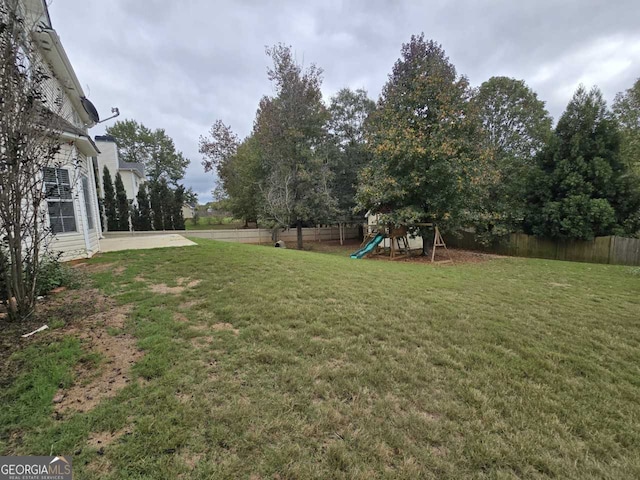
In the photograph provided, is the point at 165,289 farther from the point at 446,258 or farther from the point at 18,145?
the point at 446,258

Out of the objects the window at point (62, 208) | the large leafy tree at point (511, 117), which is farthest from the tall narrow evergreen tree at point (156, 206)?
the large leafy tree at point (511, 117)

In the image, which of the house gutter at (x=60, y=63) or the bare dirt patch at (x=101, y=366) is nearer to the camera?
the bare dirt patch at (x=101, y=366)

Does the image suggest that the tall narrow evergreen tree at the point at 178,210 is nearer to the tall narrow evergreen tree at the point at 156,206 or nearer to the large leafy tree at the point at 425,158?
the tall narrow evergreen tree at the point at 156,206

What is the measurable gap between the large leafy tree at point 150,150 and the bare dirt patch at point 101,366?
30.8m

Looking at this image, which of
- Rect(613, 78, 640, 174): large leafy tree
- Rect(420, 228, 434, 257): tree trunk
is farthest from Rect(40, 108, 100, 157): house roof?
Rect(613, 78, 640, 174): large leafy tree

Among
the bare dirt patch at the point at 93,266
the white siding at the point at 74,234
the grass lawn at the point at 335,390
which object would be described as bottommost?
the grass lawn at the point at 335,390

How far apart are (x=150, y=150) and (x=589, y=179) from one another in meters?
38.1

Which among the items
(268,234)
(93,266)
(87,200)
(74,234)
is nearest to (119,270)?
(93,266)

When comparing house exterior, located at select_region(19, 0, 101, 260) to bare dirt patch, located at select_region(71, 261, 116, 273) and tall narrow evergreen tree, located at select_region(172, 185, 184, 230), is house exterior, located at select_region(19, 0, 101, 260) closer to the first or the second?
bare dirt patch, located at select_region(71, 261, 116, 273)

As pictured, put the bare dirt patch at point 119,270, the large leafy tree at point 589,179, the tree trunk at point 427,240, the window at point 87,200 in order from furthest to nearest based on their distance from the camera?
1. the tree trunk at point 427,240
2. the large leafy tree at point 589,179
3. the window at point 87,200
4. the bare dirt patch at point 119,270

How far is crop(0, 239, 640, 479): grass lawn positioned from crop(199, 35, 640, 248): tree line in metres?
6.91

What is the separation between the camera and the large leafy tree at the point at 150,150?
98.1ft

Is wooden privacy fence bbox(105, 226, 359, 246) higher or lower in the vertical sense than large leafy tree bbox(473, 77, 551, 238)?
lower

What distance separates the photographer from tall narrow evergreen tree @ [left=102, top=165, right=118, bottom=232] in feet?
52.4
